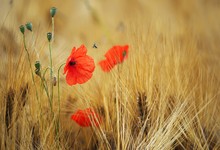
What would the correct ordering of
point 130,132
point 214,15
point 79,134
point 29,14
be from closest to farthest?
point 130,132, point 79,134, point 214,15, point 29,14

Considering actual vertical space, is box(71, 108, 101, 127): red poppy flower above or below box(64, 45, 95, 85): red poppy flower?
below

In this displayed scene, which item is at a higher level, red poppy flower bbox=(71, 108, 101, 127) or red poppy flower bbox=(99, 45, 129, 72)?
red poppy flower bbox=(99, 45, 129, 72)

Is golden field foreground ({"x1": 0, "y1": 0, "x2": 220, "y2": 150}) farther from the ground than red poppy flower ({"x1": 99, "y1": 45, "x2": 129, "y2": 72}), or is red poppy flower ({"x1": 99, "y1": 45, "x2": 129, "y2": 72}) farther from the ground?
red poppy flower ({"x1": 99, "y1": 45, "x2": 129, "y2": 72})

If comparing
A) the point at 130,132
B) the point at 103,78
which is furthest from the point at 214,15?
the point at 130,132

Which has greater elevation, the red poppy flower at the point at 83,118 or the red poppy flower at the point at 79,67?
the red poppy flower at the point at 79,67

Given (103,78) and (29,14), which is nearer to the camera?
(103,78)

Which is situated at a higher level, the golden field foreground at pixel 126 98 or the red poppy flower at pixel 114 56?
the red poppy flower at pixel 114 56

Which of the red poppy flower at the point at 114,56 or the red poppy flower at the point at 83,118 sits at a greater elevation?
the red poppy flower at the point at 114,56

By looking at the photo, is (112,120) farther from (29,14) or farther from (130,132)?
(29,14)
